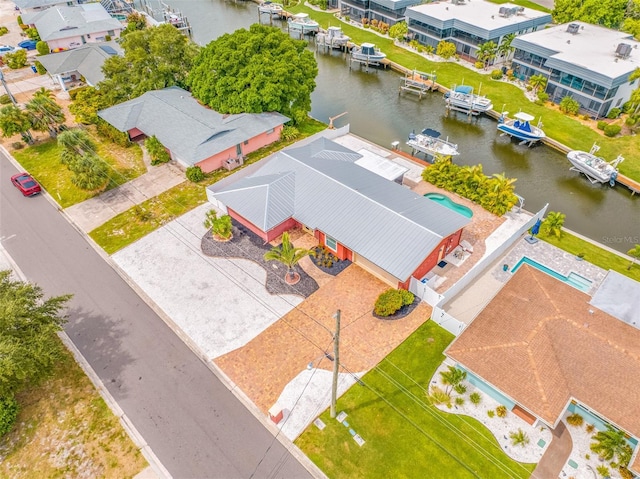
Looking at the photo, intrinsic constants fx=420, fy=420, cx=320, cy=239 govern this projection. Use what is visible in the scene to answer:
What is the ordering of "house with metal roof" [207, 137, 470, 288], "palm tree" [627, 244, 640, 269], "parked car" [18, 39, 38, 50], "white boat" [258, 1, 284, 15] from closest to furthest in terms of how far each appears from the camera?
"house with metal roof" [207, 137, 470, 288], "palm tree" [627, 244, 640, 269], "parked car" [18, 39, 38, 50], "white boat" [258, 1, 284, 15]

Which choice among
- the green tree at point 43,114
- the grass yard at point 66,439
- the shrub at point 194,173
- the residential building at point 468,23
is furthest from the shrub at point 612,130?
the green tree at point 43,114

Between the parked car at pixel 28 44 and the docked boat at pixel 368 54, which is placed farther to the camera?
the parked car at pixel 28 44

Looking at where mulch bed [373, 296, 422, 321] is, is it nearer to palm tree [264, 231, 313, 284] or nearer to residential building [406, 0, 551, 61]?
palm tree [264, 231, 313, 284]

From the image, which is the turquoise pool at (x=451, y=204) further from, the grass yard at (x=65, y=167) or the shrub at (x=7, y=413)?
the shrub at (x=7, y=413)

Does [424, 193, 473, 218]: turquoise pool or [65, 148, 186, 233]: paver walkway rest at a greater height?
[424, 193, 473, 218]: turquoise pool

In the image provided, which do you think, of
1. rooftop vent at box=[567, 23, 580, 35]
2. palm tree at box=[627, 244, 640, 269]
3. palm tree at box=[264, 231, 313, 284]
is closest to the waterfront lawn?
palm tree at box=[627, 244, 640, 269]

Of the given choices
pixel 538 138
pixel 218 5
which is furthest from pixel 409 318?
pixel 218 5
